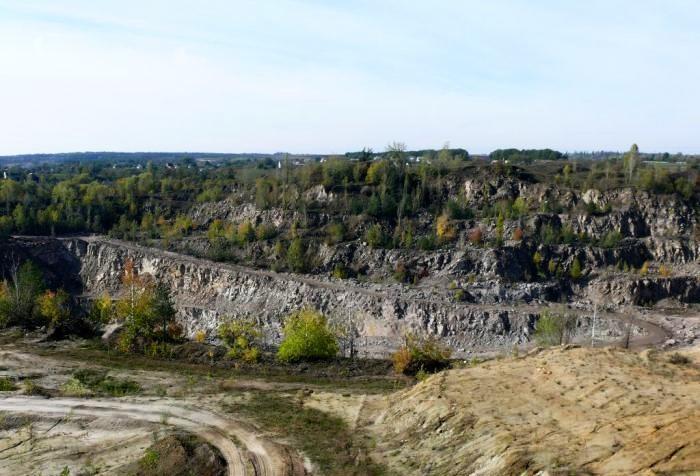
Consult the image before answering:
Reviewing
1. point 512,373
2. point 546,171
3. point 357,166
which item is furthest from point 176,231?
point 512,373

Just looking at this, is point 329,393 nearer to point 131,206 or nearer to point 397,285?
point 397,285

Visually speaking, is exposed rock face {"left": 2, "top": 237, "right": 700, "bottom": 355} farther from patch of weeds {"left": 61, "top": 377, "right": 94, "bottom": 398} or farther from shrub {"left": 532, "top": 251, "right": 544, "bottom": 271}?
patch of weeds {"left": 61, "top": 377, "right": 94, "bottom": 398}

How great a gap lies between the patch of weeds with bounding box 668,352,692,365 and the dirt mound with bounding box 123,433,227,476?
23261 mm

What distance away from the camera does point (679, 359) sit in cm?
3098

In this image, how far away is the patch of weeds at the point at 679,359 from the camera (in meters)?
30.5

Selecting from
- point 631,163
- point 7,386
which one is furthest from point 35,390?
point 631,163

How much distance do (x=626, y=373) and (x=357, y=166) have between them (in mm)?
84697

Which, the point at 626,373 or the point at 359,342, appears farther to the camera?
the point at 359,342

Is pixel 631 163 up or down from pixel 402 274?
up

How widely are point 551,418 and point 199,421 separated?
17.8 m

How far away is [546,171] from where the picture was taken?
11206 cm

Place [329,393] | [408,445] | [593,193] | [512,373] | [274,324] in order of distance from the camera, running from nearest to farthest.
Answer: [408,445] → [512,373] → [329,393] → [274,324] → [593,193]

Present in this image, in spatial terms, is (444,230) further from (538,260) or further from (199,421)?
(199,421)

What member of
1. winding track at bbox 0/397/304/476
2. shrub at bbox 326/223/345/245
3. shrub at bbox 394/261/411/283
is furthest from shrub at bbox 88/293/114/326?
shrub at bbox 394/261/411/283
